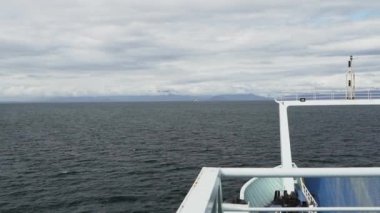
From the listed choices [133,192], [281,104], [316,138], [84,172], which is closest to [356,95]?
[281,104]

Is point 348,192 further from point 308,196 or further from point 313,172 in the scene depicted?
point 313,172

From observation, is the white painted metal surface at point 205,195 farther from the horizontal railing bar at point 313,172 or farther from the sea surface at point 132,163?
the sea surface at point 132,163

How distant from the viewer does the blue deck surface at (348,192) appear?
599 inches

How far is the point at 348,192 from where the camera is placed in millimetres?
17219

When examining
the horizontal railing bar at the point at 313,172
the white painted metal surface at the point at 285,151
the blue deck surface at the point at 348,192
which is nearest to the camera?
the horizontal railing bar at the point at 313,172

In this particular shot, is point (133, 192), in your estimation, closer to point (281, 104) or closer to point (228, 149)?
point (281, 104)

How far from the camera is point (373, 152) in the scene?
2333 inches

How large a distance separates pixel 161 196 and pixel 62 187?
10361mm

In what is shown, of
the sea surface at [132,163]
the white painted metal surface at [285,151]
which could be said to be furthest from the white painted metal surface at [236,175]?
the sea surface at [132,163]

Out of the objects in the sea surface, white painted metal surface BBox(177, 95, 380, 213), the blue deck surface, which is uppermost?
white painted metal surface BBox(177, 95, 380, 213)

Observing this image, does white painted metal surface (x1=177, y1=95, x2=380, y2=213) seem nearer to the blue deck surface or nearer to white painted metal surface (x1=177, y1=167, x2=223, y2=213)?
white painted metal surface (x1=177, y1=167, x2=223, y2=213)

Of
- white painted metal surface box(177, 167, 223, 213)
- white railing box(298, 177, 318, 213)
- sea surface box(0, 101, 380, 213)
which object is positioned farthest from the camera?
sea surface box(0, 101, 380, 213)

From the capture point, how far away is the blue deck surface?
599 inches

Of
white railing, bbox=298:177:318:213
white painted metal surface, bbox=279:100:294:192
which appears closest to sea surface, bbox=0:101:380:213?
white painted metal surface, bbox=279:100:294:192
